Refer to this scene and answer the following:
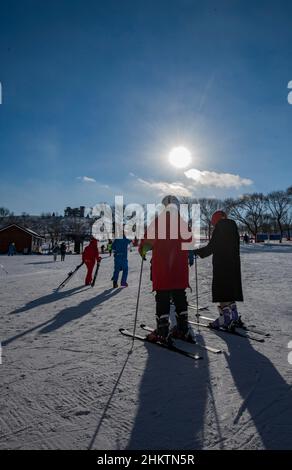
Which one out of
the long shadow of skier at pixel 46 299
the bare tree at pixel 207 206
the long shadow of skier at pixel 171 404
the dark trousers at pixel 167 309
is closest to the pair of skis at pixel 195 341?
the long shadow of skier at pixel 171 404

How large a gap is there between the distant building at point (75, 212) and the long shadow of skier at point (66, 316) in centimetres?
15116

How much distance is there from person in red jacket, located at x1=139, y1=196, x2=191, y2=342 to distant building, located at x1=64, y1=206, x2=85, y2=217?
506 ft

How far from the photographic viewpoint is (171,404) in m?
2.36

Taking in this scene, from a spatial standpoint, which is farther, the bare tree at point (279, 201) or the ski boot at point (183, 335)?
the bare tree at point (279, 201)

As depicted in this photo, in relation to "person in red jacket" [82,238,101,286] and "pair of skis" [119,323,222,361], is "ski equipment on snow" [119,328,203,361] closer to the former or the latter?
"pair of skis" [119,323,222,361]

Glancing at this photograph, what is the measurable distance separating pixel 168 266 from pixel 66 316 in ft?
8.31

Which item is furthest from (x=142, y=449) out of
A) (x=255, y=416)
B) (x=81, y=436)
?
(x=255, y=416)

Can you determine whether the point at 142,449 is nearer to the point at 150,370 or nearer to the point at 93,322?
the point at 150,370

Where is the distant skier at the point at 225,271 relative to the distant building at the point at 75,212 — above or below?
below

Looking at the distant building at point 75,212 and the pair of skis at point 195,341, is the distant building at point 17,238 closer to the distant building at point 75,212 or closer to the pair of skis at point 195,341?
the pair of skis at point 195,341

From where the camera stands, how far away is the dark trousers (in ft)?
12.8

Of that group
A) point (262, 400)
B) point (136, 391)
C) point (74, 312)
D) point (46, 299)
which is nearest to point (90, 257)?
point (46, 299)

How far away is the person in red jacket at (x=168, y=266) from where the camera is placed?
3.95 m

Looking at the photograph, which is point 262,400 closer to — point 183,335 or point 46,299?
point 183,335
